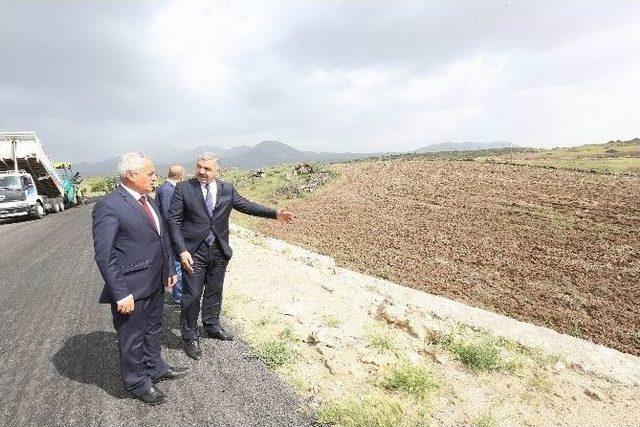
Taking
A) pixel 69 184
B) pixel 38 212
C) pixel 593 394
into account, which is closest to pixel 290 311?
pixel 593 394

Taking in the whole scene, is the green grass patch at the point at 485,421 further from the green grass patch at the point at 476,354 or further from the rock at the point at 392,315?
the rock at the point at 392,315

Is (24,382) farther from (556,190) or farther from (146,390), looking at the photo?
(556,190)

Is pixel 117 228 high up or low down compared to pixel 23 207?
up

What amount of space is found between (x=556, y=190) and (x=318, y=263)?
647 inches

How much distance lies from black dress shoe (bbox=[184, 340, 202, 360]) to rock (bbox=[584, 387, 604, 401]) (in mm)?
4533

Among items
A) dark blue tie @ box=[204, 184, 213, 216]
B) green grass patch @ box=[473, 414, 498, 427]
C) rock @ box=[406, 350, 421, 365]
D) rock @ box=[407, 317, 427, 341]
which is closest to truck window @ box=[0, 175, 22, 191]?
dark blue tie @ box=[204, 184, 213, 216]

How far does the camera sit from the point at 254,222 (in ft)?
66.3

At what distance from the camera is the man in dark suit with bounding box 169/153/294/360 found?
466cm

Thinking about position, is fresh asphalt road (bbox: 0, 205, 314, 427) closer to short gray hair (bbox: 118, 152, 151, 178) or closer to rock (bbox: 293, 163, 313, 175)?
short gray hair (bbox: 118, 152, 151, 178)

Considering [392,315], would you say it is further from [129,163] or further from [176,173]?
[129,163]

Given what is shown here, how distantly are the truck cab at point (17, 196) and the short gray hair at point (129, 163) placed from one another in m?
19.7

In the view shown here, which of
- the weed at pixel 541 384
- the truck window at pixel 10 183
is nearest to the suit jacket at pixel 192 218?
the weed at pixel 541 384

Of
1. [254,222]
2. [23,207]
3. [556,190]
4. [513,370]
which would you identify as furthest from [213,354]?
[556,190]

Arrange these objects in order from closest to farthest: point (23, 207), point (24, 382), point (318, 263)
A: 1. point (24, 382)
2. point (318, 263)
3. point (23, 207)
